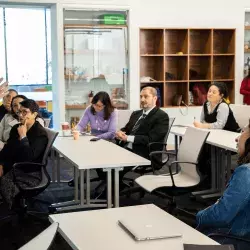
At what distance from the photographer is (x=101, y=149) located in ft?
15.9

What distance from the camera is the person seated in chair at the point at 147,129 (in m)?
5.34

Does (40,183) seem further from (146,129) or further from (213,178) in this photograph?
(213,178)

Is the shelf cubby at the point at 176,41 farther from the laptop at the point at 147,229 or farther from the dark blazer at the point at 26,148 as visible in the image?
the laptop at the point at 147,229

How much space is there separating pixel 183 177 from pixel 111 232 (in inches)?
96.4

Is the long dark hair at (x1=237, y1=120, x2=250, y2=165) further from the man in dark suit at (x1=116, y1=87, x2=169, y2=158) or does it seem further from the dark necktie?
the dark necktie

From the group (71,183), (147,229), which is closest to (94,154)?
(71,183)

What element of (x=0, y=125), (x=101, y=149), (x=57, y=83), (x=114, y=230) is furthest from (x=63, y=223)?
(x=57, y=83)

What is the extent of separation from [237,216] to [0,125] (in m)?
4.02

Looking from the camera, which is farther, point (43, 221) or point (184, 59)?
point (184, 59)

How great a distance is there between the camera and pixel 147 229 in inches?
92.9

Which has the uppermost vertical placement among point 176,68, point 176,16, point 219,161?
point 176,16

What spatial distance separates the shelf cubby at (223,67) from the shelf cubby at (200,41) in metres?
0.29

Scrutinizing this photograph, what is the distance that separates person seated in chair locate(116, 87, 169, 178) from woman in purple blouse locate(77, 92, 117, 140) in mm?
364

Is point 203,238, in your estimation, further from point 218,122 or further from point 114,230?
point 218,122
